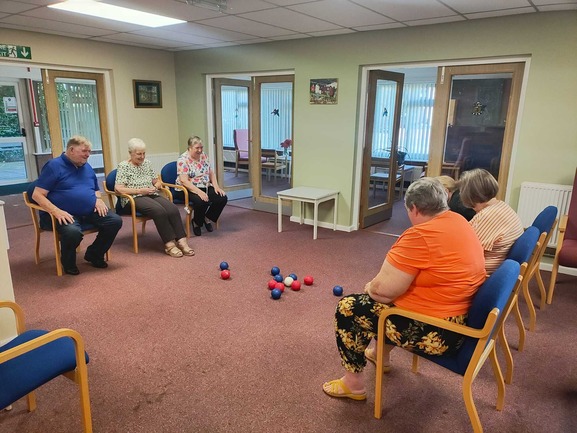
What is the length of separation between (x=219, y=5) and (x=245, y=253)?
89.5 inches

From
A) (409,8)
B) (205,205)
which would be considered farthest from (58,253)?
(409,8)

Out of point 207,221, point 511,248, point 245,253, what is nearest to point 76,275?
point 245,253

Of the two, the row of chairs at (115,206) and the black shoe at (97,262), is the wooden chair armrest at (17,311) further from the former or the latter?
the black shoe at (97,262)

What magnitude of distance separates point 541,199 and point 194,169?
360 cm

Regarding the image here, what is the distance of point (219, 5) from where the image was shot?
11.2 feet

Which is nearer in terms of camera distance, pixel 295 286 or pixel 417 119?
pixel 295 286

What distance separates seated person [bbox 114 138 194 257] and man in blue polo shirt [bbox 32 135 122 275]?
1.27 ft

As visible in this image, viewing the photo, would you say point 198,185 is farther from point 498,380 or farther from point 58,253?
point 498,380

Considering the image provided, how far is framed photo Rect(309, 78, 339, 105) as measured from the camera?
4.90 meters

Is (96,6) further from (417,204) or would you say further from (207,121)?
(417,204)

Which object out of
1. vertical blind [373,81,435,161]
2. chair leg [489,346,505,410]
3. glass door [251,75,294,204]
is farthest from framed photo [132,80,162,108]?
chair leg [489,346,505,410]

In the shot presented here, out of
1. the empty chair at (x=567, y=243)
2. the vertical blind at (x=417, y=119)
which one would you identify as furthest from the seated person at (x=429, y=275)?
the vertical blind at (x=417, y=119)

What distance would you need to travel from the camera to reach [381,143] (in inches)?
234

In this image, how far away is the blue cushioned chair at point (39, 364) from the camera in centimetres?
151
